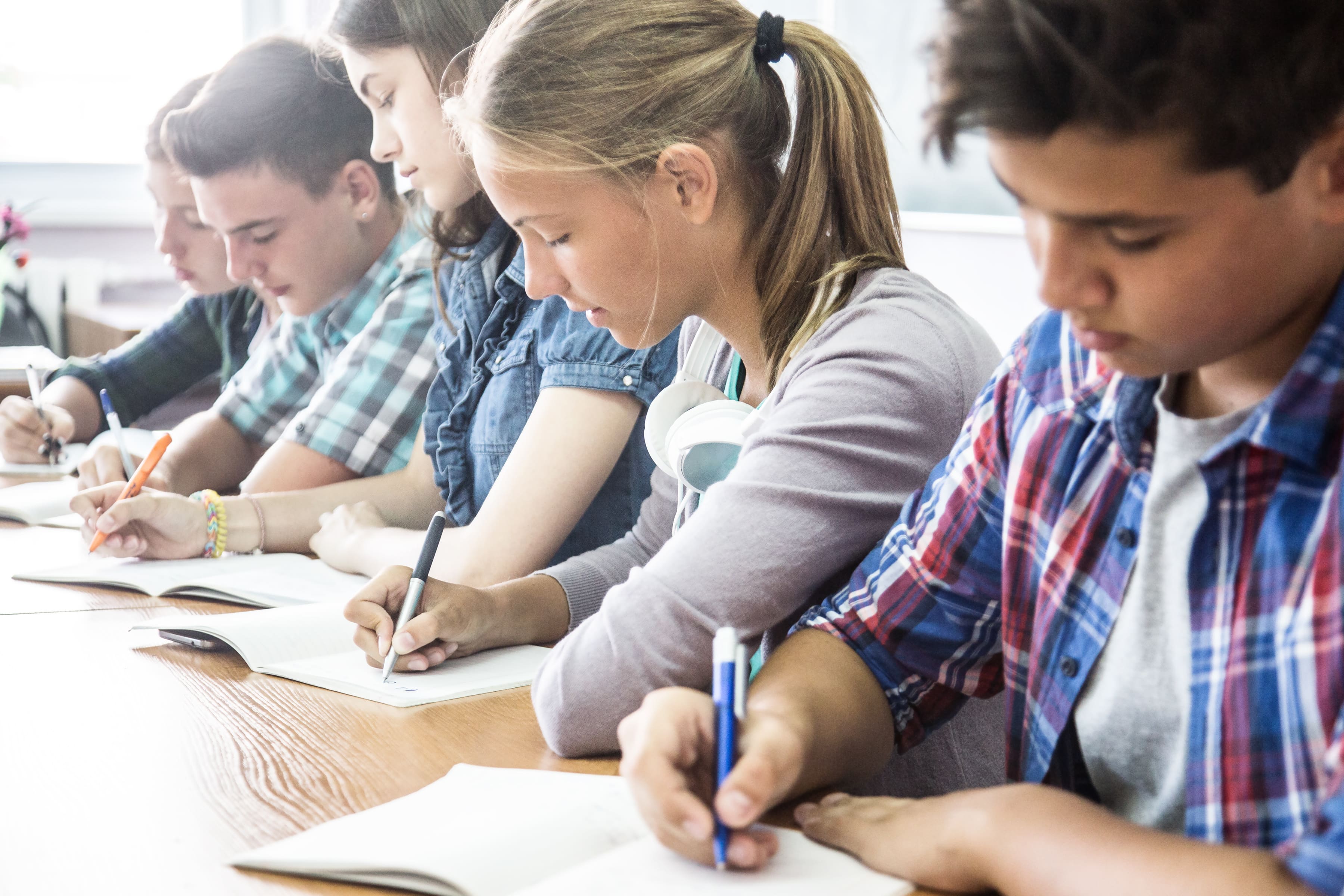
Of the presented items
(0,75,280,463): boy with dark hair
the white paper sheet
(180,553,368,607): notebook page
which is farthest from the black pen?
(0,75,280,463): boy with dark hair

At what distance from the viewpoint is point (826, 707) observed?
84 centimetres

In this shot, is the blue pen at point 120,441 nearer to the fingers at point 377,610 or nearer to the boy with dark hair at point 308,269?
the boy with dark hair at point 308,269

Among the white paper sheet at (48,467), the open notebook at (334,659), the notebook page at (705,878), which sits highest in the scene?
the notebook page at (705,878)

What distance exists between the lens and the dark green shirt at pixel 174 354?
248 centimetres

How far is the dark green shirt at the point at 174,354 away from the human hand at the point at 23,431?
0.24m

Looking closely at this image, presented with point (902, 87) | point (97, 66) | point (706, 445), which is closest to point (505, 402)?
point (706, 445)

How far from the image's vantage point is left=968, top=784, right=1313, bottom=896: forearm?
57 centimetres

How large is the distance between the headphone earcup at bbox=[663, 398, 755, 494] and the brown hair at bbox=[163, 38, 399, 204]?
1.03 metres

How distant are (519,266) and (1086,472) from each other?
910 millimetres

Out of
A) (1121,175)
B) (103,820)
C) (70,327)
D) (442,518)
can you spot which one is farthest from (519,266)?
(70,327)

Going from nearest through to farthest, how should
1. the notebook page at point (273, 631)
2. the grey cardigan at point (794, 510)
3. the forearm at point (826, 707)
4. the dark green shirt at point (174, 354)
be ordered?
the forearm at point (826, 707) → the grey cardigan at point (794, 510) → the notebook page at point (273, 631) → the dark green shirt at point (174, 354)

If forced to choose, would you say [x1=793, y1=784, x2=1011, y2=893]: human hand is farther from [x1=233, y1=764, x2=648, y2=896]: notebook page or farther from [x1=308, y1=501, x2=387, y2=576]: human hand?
[x1=308, y1=501, x2=387, y2=576]: human hand

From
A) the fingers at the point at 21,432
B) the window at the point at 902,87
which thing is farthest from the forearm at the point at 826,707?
the window at the point at 902,87

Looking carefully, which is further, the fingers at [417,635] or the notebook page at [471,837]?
the fingers at [417,635]
